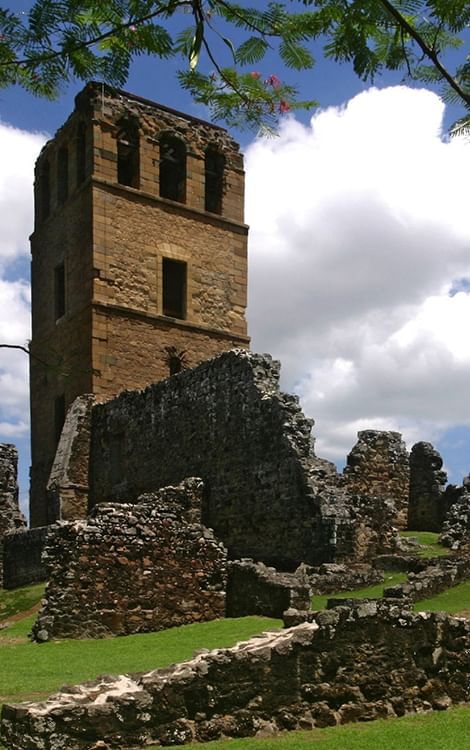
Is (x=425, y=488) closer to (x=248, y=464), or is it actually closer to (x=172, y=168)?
(x=248, y=464)

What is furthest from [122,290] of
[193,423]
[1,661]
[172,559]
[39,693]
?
[39,693]

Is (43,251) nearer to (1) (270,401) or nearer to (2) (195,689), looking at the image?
(1) (270,401)

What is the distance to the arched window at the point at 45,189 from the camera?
36906 millimetres

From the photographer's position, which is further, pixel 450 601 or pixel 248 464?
pixel 248 464

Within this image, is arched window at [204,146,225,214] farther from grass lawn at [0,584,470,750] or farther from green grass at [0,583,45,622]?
grass lawn at [0,584,470,750]

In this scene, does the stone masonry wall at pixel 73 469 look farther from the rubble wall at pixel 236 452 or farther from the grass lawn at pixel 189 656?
the grass lawn at pixel 189 656

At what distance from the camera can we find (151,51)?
6.71 metres

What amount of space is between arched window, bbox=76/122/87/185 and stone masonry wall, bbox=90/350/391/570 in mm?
10203

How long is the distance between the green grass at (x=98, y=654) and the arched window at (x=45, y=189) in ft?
76.5

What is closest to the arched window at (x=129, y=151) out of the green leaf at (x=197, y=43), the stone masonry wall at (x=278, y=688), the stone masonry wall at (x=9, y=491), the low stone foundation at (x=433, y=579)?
the stone masonry wall at (x=9, y=491)

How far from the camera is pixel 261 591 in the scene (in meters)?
15.4

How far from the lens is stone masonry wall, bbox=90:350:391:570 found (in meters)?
19.4

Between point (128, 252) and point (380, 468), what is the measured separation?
38.0 feet

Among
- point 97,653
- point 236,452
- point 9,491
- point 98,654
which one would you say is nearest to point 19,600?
point 236,452
